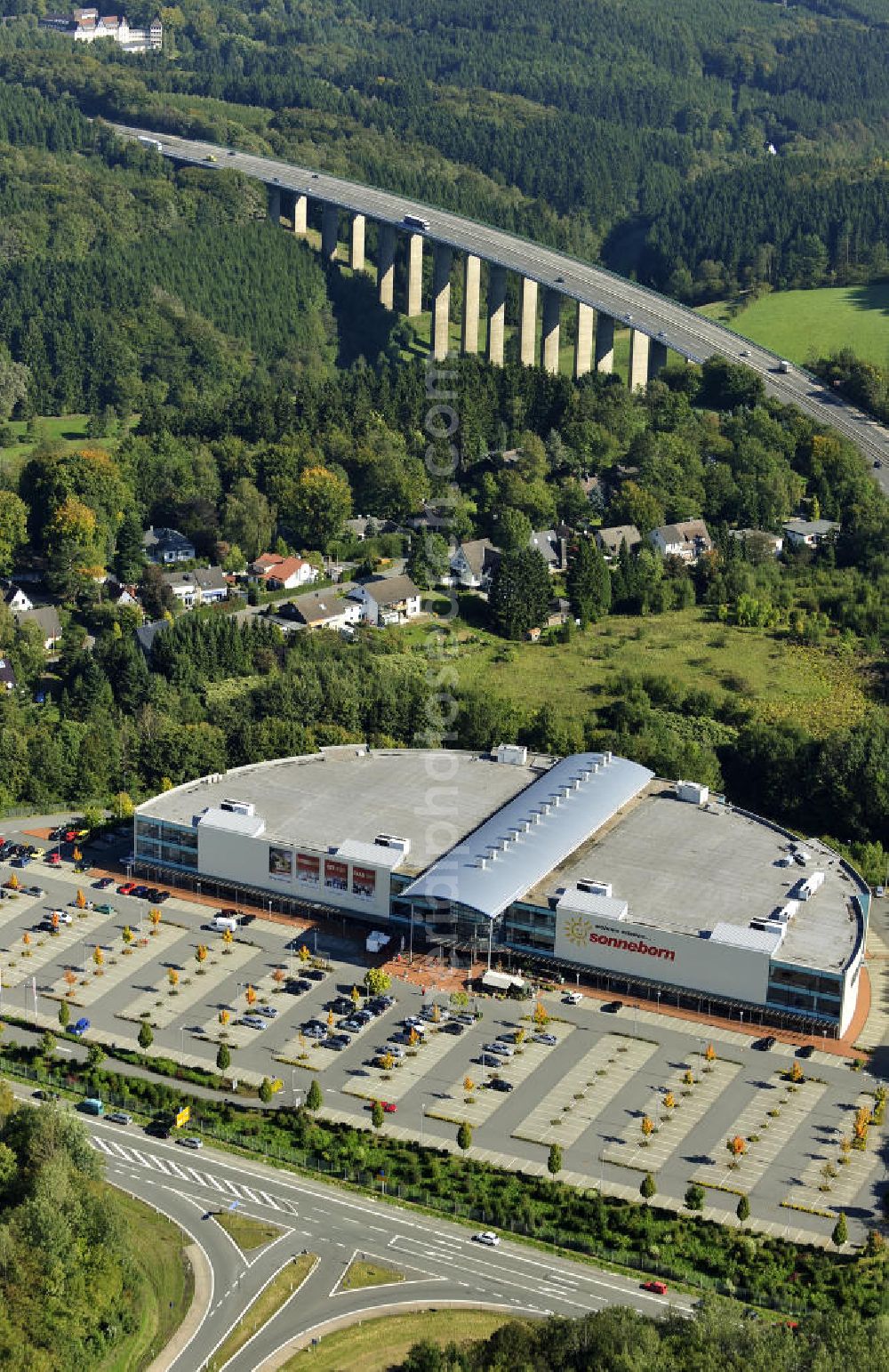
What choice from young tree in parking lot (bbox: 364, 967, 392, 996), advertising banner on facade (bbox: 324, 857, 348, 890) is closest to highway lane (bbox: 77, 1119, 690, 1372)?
young tree in parking lot (bbox: 364, 967, 392, 996)

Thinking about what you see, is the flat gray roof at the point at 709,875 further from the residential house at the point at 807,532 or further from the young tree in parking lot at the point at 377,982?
the residential house at the point at 807,532

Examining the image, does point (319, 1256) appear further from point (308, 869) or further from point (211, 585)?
point (211, 585)

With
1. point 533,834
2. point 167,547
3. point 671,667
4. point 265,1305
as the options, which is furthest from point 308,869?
point 167,547

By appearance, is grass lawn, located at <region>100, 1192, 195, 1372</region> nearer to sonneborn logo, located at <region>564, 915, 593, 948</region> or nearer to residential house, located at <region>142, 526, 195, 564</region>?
sonneborn logo, located at <region>564, 915, 593, 948</region>

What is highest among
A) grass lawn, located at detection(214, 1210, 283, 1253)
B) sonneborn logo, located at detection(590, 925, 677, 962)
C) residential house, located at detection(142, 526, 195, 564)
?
residential house, located at detection(142, 526, 195, 564)

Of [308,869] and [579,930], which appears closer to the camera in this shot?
[579,930]
